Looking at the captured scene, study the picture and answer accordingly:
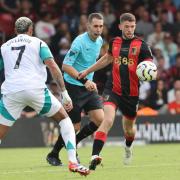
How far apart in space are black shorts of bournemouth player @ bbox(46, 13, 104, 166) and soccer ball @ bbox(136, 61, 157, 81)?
1.29 meters

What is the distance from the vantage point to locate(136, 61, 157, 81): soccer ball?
37.9 ft

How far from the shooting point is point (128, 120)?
12320 millimetres

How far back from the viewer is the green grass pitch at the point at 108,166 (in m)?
10.3

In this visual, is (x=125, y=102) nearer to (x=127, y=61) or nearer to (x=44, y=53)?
(x=127, y=61)

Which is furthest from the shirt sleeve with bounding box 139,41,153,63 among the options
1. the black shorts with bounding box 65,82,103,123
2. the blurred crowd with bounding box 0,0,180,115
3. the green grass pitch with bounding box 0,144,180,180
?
the blurred crowd with bounding box 0,0,180,115

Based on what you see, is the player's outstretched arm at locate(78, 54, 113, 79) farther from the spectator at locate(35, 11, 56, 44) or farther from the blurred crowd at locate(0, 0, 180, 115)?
the spectator at locate(35, 11, 56, 44)

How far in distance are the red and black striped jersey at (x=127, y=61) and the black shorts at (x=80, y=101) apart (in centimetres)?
94

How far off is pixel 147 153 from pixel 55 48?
6.95 meters

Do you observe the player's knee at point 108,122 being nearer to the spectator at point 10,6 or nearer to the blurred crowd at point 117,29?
the blurred crowd at point 117,29

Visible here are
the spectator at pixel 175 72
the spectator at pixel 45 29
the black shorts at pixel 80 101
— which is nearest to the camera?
the black shorts at pixel 80 101

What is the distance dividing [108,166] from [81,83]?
1.56 meters

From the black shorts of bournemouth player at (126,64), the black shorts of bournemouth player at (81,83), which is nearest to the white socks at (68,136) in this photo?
the black shorts of bournemouth player at (126,64)

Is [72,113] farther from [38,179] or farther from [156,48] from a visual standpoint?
[156,48]

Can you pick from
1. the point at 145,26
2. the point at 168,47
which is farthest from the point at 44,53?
the point at 145,26
